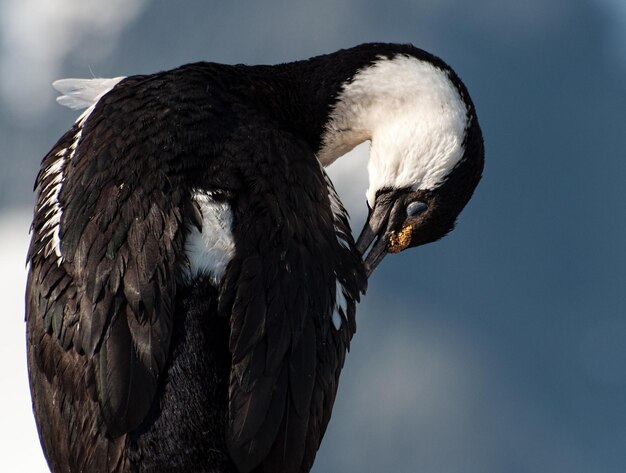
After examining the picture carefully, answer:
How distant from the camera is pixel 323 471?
26.8 ft

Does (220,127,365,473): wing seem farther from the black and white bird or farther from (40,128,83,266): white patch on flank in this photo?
(40,128,83,266): white patch on flank

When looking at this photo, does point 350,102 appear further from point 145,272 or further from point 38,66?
point 38,66

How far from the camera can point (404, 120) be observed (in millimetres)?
3592

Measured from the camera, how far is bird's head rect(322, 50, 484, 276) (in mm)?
3553

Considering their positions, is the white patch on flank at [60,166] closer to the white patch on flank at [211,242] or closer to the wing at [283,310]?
the white patch on flank at [211,242]

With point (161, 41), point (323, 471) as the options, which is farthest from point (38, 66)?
point (323, 471)

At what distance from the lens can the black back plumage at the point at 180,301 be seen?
2604mm

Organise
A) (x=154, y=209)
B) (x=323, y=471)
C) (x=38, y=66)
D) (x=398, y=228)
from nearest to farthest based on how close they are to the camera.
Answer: (x=154, y=209)
(x=398, y=228)
(x=323, y=471)
(x=38, y=66)

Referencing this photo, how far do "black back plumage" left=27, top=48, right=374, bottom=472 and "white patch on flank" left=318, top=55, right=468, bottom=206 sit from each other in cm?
49

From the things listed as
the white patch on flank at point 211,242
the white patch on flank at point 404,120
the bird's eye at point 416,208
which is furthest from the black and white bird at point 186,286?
the bird's eye at point 416,208

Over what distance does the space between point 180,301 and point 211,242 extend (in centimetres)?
18

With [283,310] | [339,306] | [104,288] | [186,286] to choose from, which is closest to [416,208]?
[339,306]

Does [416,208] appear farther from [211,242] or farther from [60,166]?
[60,166]

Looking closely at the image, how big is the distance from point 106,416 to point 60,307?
368 millimetres
